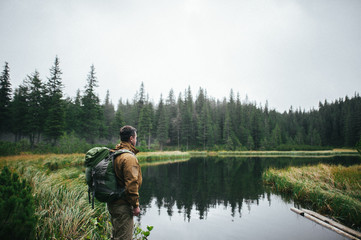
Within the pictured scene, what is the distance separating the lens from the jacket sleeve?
298cm

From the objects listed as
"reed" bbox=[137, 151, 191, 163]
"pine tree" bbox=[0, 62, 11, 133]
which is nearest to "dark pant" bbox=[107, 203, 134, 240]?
"reed" bbox=[137, 151, 191, 163]

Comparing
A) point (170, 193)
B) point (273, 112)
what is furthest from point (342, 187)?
point (273, 112)

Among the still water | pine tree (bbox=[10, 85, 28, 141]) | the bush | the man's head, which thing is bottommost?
the still water

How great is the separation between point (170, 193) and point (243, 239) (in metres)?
6.47

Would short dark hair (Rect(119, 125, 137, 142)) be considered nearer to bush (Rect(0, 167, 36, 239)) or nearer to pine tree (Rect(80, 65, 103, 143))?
bush (Rect(0, 167, 36, 239))

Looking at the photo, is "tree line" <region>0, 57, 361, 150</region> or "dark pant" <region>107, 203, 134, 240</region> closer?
"dark pant" <region>107, 203, 134, 240</region>

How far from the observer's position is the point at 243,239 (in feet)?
21.6

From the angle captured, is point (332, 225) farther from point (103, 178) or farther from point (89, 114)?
point (89, 114)

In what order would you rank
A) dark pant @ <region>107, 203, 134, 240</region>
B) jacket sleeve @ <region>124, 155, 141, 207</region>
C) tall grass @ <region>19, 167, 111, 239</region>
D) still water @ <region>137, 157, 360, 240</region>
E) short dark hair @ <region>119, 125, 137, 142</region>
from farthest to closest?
still water @ <region>137, 157, 360, 240</region> < tall grass @ <region>19, 167, 111, 239</region> < short dark hair @ <region>119, 125, 137, 142</region> < dark pant @ <region>107, 203, 134, 240</region> < jacket sleeve @ <region>124, 155, 141, 207</region>

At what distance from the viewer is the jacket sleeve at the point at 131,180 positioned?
2.98 metres

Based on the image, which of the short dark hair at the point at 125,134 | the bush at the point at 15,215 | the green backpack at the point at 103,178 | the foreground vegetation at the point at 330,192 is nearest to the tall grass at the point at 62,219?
the green backpack at the point at 103,178

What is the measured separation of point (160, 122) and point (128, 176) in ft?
193

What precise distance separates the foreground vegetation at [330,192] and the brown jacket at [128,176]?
8.34 metres

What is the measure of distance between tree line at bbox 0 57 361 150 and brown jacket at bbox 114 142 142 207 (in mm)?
32000
